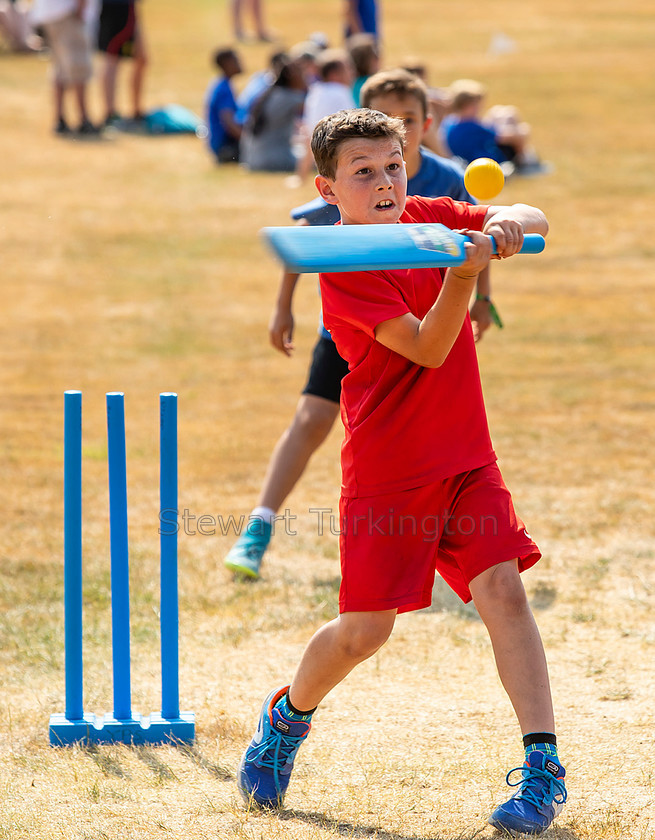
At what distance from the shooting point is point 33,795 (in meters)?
3.12

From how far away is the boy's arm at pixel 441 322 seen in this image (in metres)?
2.55

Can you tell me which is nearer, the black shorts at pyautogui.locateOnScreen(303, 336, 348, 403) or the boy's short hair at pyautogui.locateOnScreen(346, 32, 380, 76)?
the black shorts at pyautogui.locateOnScreen(303, 336, 348, 403)

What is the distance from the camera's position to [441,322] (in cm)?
265

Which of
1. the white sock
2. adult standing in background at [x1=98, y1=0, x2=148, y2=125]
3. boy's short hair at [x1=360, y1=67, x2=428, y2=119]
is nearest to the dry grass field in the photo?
the white sock

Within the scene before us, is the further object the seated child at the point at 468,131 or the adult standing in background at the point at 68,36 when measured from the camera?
the adult standing in background at the point at 68,36

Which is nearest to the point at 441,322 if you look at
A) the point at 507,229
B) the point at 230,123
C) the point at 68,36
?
the point at 507,229

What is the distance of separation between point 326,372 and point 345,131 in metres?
1.94

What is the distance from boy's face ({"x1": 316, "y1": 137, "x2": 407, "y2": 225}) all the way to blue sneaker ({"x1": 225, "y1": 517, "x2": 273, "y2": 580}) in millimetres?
2210

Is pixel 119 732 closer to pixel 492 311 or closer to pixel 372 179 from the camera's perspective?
pixel 372 179

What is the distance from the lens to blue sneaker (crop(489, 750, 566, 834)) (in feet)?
9.12

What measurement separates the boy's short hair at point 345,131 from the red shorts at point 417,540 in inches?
34.7

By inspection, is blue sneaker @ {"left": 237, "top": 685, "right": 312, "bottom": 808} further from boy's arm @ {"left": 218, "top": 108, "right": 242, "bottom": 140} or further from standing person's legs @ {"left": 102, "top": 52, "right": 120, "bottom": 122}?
standing person's legs @ {"left": 102, "top": 52, "right": 120, "bottom": 122}

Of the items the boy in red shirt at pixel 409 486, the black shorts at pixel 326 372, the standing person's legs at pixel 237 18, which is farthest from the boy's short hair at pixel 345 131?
the standing person's legs at pixel 237 18

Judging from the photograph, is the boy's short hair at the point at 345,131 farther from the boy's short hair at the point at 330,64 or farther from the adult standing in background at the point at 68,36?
the adult standing in background at the point at 68,36
